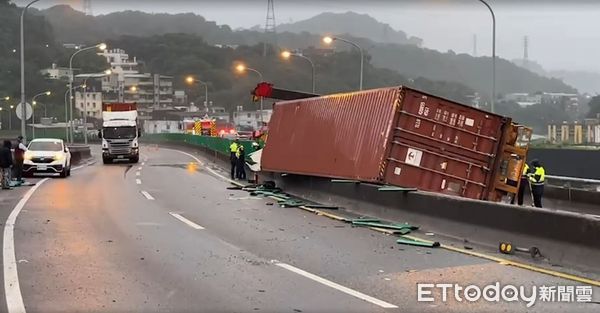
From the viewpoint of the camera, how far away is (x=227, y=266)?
9.25 m

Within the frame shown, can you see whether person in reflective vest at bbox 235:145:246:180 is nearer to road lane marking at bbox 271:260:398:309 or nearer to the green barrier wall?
the green barrier wall

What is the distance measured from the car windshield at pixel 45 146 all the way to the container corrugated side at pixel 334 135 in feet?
35.8

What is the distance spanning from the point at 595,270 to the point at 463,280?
1755 millimetres

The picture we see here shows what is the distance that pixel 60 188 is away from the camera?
22391 mm

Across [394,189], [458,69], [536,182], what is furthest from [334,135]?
[458,69]

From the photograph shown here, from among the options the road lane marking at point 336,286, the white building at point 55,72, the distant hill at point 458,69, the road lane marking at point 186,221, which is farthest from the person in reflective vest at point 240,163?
the white building at point 55,72

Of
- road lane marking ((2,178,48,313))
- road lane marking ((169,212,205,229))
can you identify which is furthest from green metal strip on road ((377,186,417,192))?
road lane marking ((2,178,48,313))

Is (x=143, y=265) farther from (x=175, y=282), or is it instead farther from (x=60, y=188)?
(x=60, y=188)

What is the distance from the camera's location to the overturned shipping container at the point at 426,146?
1526 centimetres

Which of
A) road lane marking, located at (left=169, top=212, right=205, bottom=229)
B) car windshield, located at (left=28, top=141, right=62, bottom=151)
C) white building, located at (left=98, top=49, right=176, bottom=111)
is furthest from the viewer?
white building, located at (left=98, top=49, right=176, bottom=111)

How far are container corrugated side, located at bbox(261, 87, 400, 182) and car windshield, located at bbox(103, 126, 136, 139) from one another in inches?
811

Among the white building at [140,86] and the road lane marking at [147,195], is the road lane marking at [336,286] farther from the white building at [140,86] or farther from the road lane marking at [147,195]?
the white building at [140,86]

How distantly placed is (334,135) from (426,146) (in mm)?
2857

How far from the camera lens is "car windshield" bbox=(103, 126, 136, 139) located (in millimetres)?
40656
